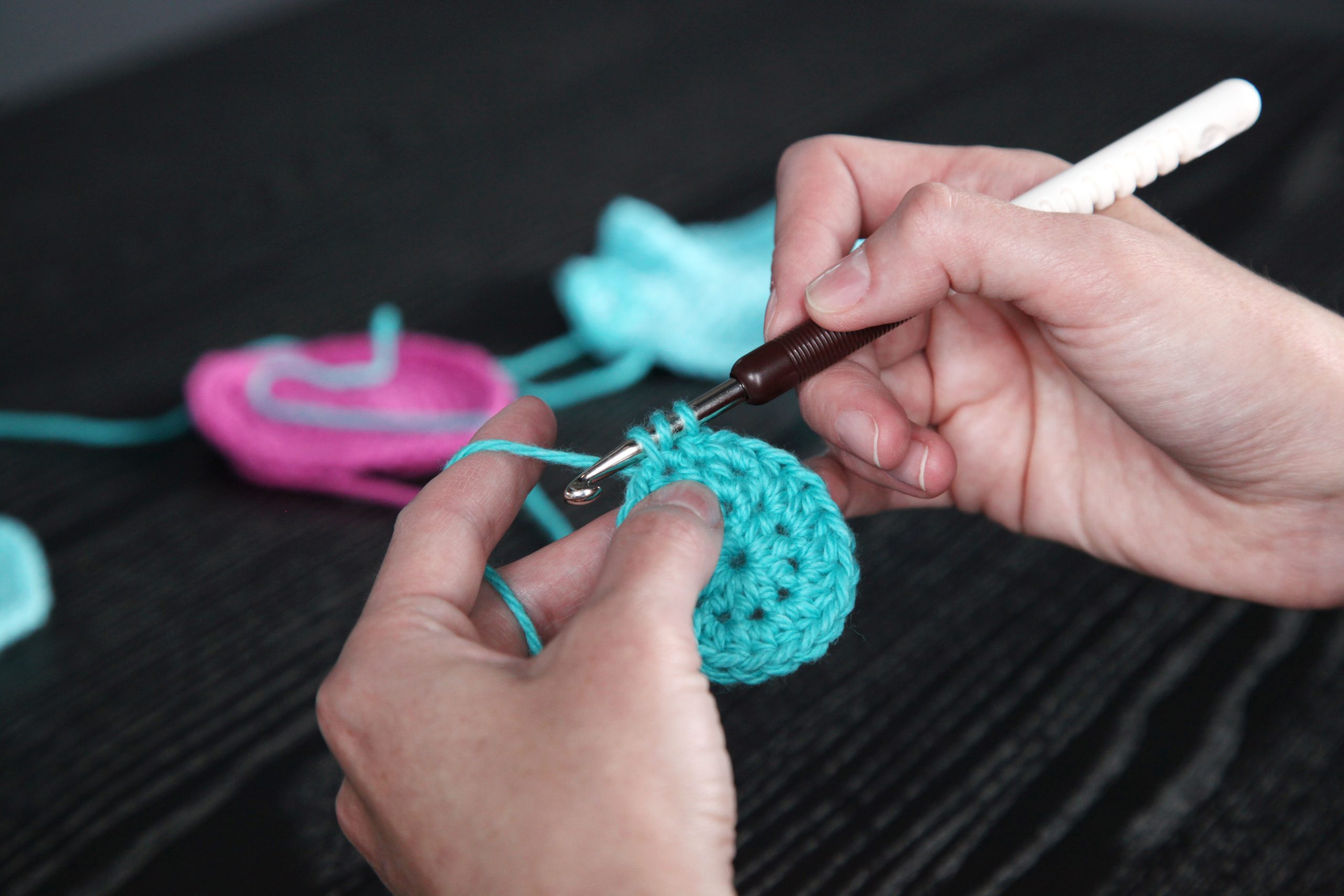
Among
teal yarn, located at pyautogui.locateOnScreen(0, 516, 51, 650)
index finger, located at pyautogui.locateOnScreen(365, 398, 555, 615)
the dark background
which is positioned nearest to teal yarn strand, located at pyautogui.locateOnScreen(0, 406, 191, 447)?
the dark background

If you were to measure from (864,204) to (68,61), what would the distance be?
176cm

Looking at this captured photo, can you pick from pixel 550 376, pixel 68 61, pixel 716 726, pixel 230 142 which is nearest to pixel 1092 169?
pixel 716 726

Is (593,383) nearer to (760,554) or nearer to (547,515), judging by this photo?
(547,515)

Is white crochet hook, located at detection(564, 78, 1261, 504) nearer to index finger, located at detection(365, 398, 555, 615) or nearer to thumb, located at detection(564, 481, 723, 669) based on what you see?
index finger, located at detection(365, 398, 555, 615)

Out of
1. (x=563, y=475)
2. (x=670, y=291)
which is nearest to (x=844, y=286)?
(x=563, y=475)

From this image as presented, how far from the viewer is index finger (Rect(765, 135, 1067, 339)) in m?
0.76

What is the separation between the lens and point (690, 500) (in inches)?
21.9

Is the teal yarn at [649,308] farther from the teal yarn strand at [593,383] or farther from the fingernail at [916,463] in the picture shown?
the fingernail at [916,463]

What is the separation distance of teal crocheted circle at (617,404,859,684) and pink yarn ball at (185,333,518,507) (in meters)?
0.39

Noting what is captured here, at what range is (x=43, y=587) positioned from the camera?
0.87 m

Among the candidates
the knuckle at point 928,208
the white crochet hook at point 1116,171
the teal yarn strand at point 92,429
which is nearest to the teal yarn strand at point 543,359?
the teal yarn strand at point 92,429

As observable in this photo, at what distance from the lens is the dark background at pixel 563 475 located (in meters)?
0.66

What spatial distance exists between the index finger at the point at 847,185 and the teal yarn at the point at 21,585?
63 centimetres

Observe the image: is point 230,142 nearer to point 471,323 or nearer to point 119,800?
point 471,323
